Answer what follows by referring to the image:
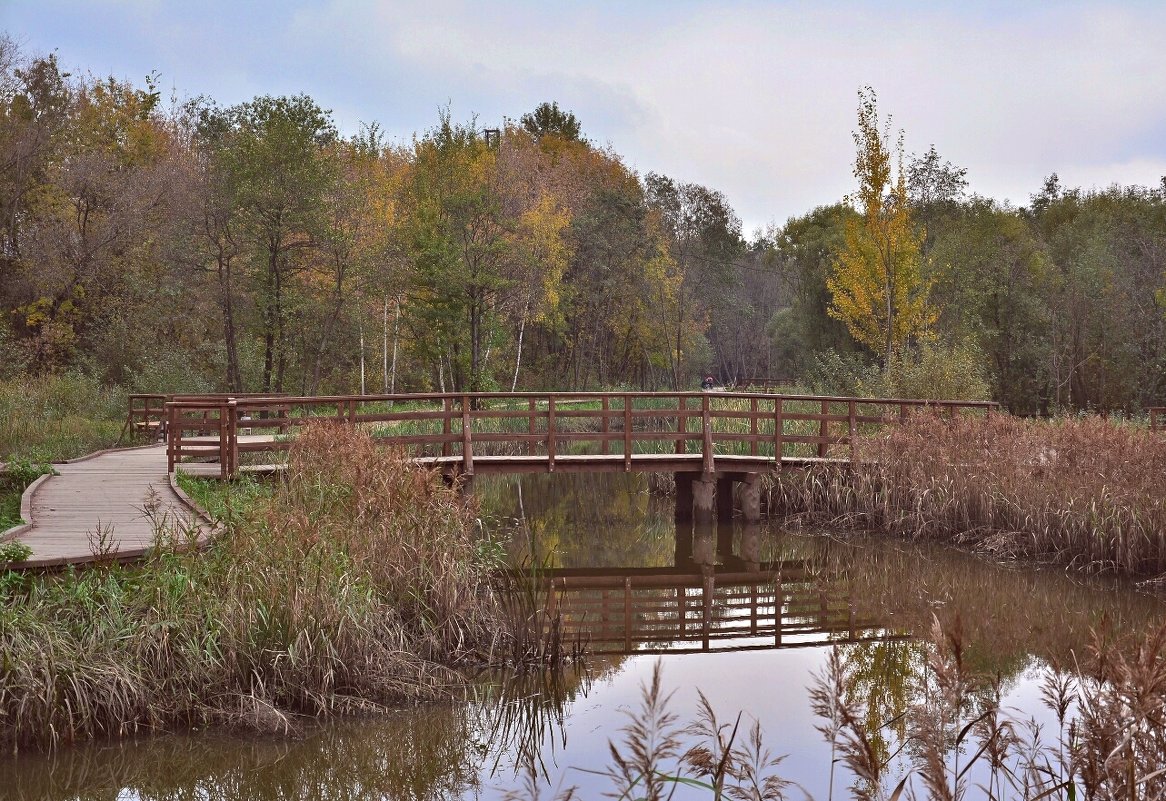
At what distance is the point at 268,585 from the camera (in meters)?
7.67

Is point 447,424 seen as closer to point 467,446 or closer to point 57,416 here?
point 467,446

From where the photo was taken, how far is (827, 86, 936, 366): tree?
25562mm

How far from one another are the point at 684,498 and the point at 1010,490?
19.3 feet

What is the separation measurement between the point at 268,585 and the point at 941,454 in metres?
11.0

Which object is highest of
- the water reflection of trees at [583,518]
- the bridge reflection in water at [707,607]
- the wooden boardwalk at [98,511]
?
the wooden boardwalk at [98,511]

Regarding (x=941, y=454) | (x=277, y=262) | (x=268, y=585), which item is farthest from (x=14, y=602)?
(x=277, y=262)

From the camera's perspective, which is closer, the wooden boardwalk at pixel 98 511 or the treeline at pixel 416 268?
the wooden boardwalk at pixel 98 511

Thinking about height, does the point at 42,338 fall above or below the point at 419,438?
above

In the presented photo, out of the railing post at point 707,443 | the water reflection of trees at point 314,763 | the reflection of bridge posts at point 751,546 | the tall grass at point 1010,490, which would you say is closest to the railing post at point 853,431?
the tall grass at point 1010,490

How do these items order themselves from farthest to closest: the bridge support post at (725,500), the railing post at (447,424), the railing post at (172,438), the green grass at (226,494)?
the bridge support post at (725,500), the railing post at (447,424), the railing post at (172,438), the green grass at (226,494)

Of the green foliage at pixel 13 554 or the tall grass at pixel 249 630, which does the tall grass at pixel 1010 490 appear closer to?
the tall grass at pixel 249 630

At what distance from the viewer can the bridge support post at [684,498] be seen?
18688 millimetres

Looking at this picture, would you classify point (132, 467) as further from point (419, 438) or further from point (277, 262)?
point (277, 262)

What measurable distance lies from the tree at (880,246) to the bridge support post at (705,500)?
28.7 feet
